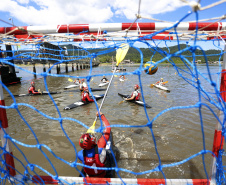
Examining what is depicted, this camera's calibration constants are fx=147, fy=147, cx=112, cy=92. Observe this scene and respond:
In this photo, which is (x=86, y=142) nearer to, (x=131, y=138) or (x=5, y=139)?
(x=5, y=139)

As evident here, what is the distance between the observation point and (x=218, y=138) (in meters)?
2.09

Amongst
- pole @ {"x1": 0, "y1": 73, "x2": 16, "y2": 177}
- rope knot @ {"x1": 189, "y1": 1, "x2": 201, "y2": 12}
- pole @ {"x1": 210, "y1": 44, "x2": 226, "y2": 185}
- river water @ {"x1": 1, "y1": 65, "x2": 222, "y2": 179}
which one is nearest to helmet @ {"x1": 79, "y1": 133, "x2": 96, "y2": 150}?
river water @ {"x1": 1, "y1": 65, "x2": 222, "y2": 179}

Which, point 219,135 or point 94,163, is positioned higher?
point 219,135

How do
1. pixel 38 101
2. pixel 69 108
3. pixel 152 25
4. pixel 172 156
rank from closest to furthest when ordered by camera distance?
pixel 152 25
pixel 172 156
pixel 69 108
pixel 38 101

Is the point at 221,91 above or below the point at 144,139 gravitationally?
above

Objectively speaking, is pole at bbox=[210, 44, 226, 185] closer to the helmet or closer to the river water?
the river water

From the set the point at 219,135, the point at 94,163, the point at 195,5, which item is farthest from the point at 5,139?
the point at 219,135

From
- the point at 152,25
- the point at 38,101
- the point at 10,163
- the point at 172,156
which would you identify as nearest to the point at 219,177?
the point at 172,156

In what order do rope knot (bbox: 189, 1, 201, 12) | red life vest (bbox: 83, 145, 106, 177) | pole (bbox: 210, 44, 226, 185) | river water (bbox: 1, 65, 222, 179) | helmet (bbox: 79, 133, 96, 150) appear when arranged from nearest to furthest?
rope knot (bbox: 189, 1, 201, 12), pole (bbox: 210, 44, 226, 185), helmet (bbox: 79, 133, 96, 150), red life vest (bbox: 83, 145, 106, 177), river water (bbox: 1, 65, 222, 179)

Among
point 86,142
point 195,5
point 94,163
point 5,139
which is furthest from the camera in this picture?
point 94,163

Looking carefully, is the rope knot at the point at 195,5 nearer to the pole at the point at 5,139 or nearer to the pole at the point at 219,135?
the pole at the point at 219,135

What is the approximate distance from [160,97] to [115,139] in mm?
6510

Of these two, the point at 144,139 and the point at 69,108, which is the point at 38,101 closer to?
the point at 69,108

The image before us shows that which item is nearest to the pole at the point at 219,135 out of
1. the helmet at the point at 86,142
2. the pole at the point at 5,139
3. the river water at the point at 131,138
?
the river water at the point at 131,138
